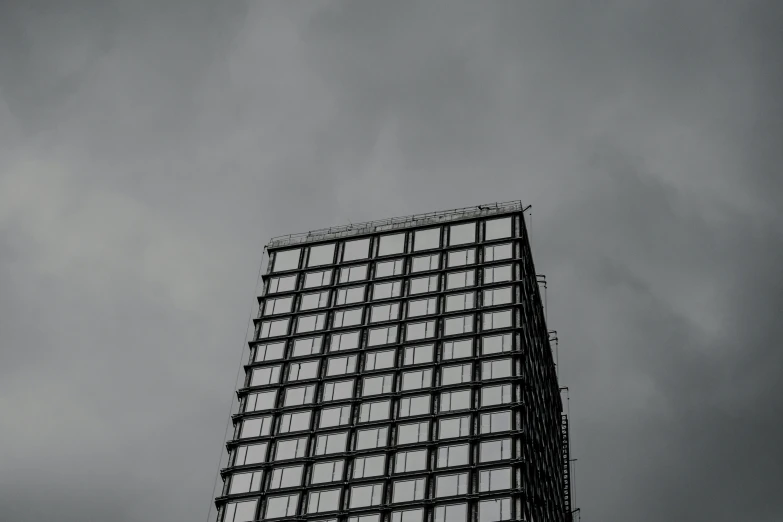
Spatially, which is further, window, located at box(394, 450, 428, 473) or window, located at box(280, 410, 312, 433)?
window, located at box(280, 410, 312, 433)

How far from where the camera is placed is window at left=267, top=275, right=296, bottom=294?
7323 inches

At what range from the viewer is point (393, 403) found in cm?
16762

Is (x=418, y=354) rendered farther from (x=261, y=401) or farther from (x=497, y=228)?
(x=497, y=228)

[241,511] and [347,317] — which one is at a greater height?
[347,317]

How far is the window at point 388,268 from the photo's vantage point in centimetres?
18175

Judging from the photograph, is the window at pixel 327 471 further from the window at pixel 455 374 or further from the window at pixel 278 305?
the window at pixel 278 305

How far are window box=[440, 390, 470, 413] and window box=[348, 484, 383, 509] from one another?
12.3m

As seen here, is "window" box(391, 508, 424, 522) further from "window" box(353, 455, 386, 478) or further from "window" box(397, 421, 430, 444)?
"window" box(397, 421, 430, 444)

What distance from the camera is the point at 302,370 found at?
176000 millimetres

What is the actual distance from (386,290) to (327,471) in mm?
27261

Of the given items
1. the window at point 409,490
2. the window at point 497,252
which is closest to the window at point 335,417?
the window at point 409,490

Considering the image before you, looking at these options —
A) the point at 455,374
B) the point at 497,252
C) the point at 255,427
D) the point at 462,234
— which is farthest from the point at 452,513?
the point at 462,234

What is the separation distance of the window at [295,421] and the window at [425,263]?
79.5 ft

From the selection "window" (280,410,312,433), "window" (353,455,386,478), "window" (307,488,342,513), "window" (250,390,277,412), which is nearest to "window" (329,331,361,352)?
"window" (250,390,277,412)
